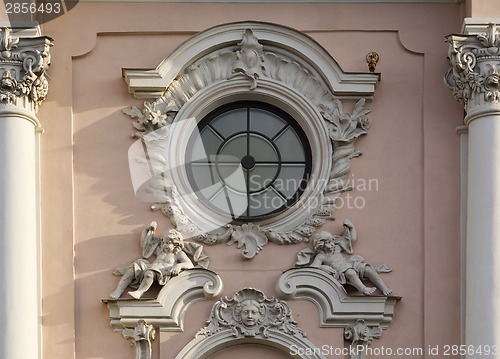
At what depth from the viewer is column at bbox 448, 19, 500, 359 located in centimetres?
1496

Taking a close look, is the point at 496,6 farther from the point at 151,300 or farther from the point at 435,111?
the point at 151,300

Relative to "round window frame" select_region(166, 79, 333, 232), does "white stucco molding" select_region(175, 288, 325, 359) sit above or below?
below

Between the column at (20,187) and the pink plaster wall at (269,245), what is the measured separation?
0.92ft

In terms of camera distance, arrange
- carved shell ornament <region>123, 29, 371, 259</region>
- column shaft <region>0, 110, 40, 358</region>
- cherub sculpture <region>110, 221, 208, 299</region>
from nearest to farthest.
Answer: column shaft <region>0, 110, 40, 358</region> → cherub sculpture <region>110, 221, 208, 299</region> → carved shell ornament <region>123, 29, 371, 259</region>

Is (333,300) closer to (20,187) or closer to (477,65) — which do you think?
(477,65)

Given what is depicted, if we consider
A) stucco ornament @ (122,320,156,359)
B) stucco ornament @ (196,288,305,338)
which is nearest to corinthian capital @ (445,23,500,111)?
stucco ornament @ (196,288,305,338)

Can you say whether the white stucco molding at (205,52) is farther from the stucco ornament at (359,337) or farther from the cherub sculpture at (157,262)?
the stucco ornament at (359,337)

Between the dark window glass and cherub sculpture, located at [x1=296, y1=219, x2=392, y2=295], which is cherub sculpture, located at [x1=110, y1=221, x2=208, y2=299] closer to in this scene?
the dark window glass

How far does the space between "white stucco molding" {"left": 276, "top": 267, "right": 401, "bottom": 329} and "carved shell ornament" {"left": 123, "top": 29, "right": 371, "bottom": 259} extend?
34 centimetres

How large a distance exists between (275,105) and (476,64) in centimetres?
176

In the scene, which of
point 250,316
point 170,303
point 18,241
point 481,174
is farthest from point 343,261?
point 18,241

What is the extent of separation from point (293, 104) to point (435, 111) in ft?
3.92

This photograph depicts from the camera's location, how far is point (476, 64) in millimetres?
15633

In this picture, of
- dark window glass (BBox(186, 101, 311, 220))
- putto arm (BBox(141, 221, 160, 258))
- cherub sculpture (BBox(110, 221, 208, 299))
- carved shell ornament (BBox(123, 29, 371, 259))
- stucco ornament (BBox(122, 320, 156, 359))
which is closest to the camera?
stucco ornament (BBox(122, 320, 156, 359))
